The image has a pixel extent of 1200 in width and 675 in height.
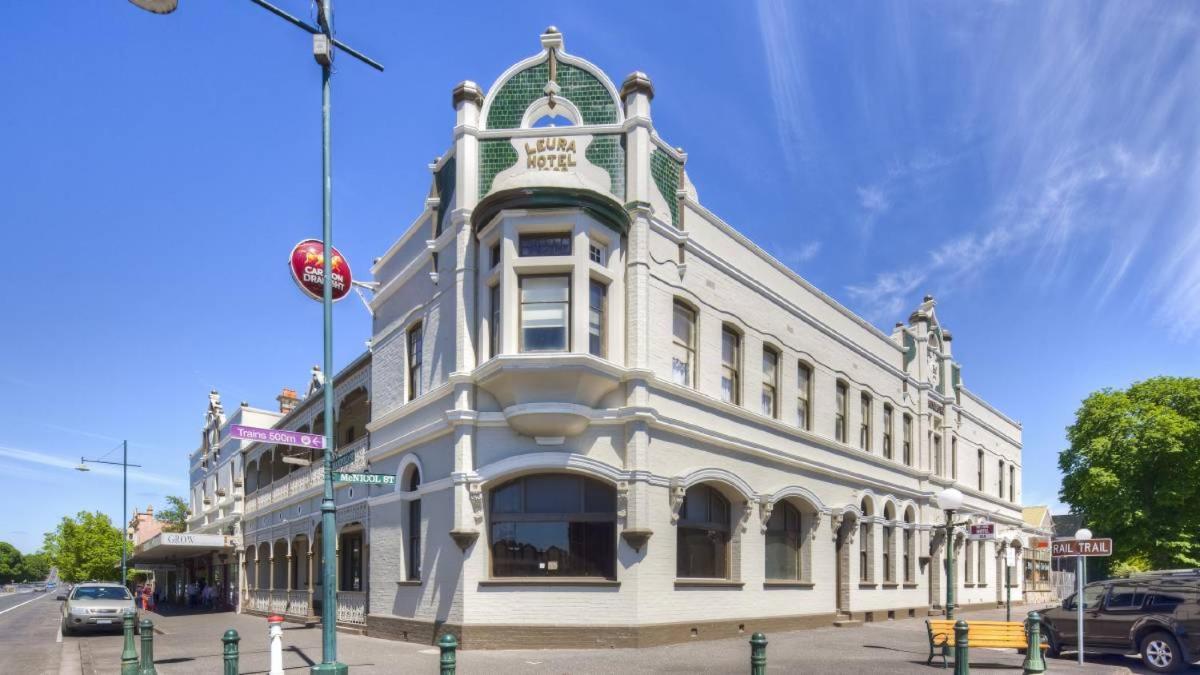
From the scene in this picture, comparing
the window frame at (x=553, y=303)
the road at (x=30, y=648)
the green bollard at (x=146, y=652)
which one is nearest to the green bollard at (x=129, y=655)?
the green bollard at (x=146, y=652)

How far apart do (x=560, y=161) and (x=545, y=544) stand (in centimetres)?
752

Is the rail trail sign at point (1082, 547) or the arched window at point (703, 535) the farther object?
the arched window at point (703, 535)

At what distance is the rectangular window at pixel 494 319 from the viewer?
17281mm

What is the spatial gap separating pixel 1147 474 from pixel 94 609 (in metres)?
39.3

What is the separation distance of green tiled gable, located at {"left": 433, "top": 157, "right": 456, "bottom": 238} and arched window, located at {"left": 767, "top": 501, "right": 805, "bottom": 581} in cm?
1041

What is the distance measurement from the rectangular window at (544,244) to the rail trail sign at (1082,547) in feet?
33.0

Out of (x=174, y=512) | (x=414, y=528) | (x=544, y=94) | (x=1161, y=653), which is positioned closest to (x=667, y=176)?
(x=544, y=94)

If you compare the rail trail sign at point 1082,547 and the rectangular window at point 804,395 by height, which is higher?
the rectangular window at point 804,395

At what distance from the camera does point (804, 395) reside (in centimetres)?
2438

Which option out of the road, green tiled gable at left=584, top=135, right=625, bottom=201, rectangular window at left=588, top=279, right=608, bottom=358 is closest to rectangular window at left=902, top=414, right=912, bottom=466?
rectangular window at left=588, top=279, right=608, bottom=358

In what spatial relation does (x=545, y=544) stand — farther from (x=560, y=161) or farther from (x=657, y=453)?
(x=560, y=161)

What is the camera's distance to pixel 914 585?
1160 inches

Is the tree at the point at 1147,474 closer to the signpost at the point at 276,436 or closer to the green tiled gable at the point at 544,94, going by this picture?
the green tiled gable at the point at 544,94

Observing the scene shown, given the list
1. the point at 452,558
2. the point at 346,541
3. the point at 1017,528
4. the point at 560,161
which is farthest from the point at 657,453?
the point at 1017,528
